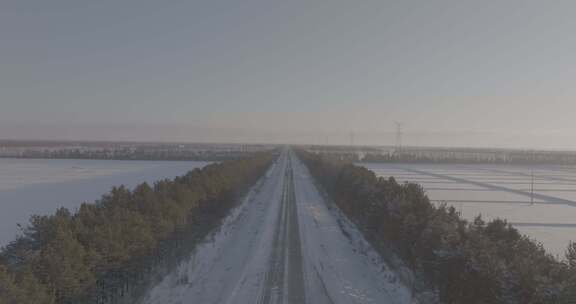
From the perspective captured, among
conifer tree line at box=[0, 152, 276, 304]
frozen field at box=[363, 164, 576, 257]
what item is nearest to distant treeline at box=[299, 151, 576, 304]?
frozen field at box=[363, 164, 576, 257]

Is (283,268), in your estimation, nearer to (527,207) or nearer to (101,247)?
(101,247)

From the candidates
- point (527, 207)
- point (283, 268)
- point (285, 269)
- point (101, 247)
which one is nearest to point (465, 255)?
point (285, 269)

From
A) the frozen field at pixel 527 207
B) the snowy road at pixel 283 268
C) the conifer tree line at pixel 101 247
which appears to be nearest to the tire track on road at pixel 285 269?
the snowy road at pixel 283 268

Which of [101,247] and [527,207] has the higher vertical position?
[101,247]

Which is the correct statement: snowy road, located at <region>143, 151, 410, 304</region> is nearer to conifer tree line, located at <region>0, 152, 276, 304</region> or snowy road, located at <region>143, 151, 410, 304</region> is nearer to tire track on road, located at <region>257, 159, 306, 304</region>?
tire track on road, located at <region>257, 159, 306, 304</region>

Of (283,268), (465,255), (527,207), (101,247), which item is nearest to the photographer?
(465,255)

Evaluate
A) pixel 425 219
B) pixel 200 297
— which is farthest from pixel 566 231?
pixel 200 297

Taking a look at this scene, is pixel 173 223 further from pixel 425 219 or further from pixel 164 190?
pixel 425 219
